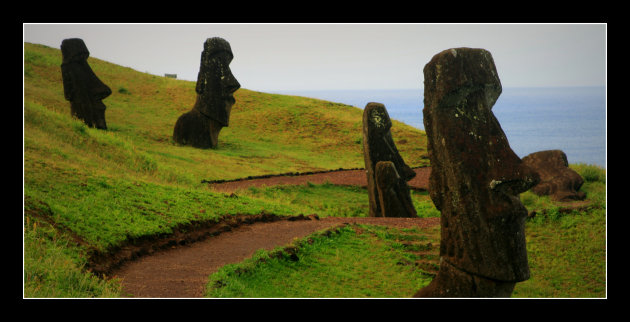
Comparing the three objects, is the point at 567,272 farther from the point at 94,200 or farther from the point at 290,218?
the point at 94,200

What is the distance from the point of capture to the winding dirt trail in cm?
862

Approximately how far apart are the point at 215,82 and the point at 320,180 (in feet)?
28.1

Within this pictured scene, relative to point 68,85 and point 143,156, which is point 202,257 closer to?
point 143,156

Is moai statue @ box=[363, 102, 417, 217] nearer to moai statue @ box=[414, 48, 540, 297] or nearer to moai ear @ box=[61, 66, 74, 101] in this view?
moai statue @ box=[414, 48, 540, 297]

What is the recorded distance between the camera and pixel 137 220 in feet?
38.9

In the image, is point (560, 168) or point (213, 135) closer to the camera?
point (560, 168)

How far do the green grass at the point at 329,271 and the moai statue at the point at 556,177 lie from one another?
9.20 meters

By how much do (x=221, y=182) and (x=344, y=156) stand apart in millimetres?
10982

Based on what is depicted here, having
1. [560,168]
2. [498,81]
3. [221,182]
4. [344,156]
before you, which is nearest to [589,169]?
[560,168]

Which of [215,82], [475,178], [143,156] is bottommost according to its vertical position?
[475,178]

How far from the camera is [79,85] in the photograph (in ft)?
87.9

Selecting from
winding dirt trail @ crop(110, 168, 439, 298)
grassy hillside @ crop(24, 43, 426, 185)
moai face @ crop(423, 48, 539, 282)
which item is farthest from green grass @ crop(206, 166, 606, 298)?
grassy hillside @ crop(24, 43, 426, 185)

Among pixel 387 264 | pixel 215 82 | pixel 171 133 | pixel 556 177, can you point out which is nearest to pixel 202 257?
pixel 387 264

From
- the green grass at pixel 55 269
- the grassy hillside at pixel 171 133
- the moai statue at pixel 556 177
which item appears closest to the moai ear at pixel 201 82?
the grassy hillside at pixel 171 133
